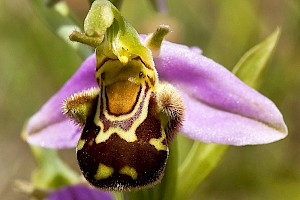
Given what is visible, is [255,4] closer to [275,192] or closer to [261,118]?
[275,192]

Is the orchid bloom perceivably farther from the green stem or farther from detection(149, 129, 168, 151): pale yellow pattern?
the green stem

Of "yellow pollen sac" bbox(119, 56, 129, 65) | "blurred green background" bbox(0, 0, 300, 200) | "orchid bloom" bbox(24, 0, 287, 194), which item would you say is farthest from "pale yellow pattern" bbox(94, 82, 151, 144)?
"blurred green background" bbox(0, 0, 300, 200)

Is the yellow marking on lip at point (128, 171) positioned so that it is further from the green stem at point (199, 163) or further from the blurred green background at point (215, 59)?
the blurred green background at point (215, 59)

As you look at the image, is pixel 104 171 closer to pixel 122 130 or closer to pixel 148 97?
pixel 122 130

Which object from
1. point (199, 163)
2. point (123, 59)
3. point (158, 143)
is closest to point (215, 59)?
point (199, 163)

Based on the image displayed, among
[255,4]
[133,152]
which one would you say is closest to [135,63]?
[133,152]

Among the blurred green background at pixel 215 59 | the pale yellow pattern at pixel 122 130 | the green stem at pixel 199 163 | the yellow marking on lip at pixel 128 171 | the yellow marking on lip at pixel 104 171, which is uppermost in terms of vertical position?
the pale yellow pattern at pixel 122 130

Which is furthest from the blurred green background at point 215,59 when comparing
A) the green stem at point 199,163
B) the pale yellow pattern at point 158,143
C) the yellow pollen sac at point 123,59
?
the pale yellow pattern at point 158,143
